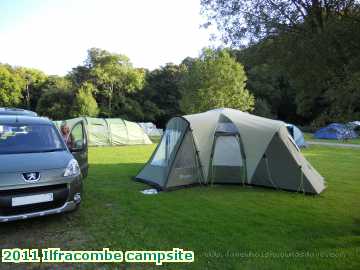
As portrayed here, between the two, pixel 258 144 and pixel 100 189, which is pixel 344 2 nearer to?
pixel 258 144

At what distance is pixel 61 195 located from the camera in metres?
4.75

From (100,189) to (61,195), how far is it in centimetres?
319

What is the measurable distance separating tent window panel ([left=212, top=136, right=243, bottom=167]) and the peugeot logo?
16.6ft

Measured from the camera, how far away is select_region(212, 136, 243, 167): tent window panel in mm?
8461

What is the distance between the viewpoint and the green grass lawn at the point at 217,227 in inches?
163

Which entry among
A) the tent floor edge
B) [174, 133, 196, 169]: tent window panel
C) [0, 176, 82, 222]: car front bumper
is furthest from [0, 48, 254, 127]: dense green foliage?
[0, 176, 82, 222]: car front bumper

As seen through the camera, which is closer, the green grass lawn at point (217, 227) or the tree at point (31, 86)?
the green grass lawn at point (217, 227)

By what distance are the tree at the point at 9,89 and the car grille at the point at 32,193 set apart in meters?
51.9

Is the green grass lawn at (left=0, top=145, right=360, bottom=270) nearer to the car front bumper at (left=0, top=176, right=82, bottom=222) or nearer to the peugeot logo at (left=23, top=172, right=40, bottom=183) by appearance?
the car front bumper at (left=0, top=176, right=82, bottom=222)

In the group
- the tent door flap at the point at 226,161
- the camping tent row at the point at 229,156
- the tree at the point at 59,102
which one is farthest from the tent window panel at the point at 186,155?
the tree at the point at 59,102

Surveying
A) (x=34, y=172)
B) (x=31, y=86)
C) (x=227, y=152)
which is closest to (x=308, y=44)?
(x=227, y=152)

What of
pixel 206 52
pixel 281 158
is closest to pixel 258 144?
pixel 281 158

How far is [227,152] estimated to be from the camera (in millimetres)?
8531

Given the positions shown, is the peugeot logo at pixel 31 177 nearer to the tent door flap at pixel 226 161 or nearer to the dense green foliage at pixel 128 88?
the tent door flap at pixel 226 161
